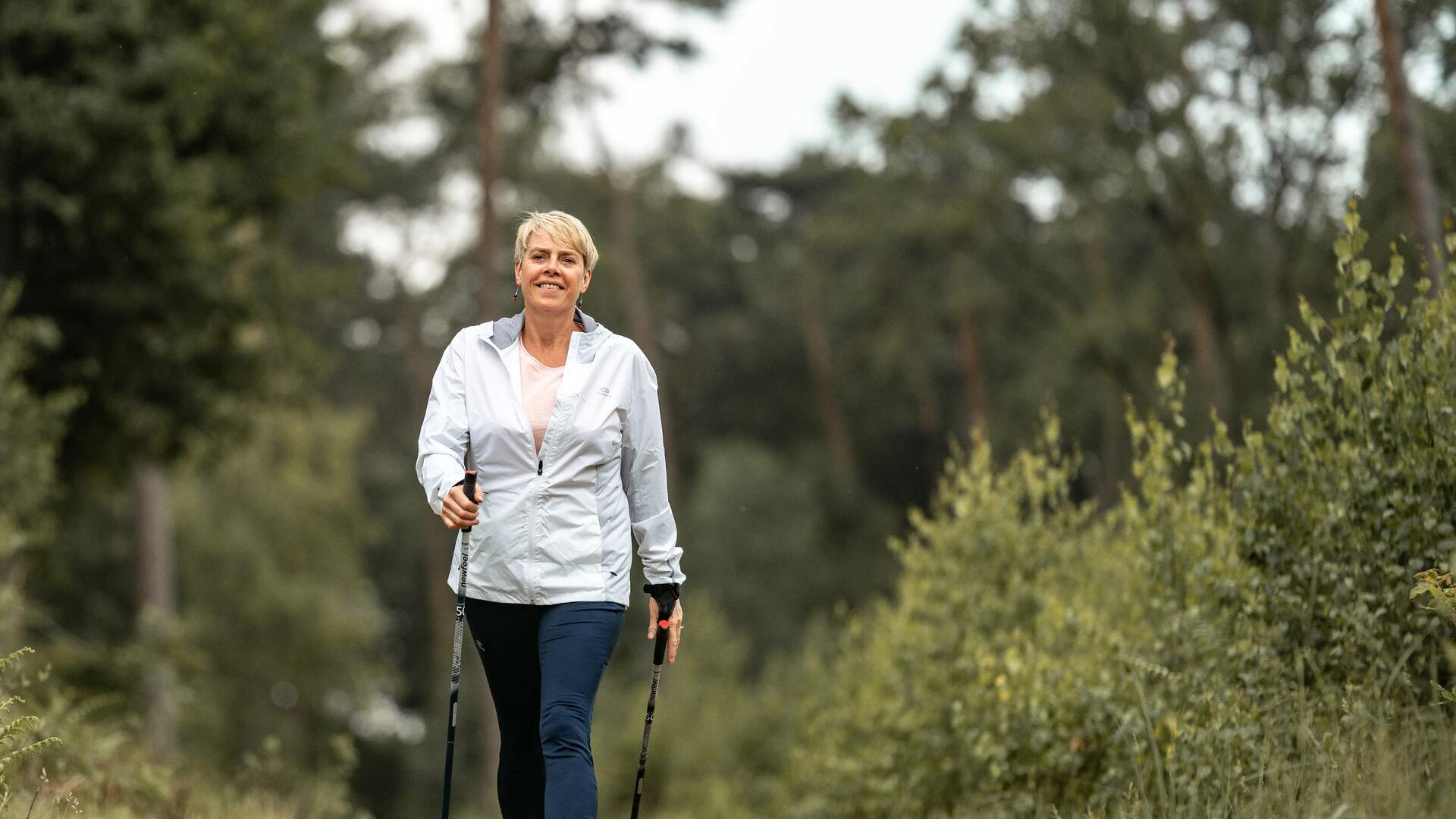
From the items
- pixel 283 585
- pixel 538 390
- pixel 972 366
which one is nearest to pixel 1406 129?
pixel 538 390

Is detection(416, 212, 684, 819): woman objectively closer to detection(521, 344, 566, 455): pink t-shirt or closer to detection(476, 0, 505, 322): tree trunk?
detection(521, 344, 566, 455): pink t-shirt

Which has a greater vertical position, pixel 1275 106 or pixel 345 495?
pixel 1275 106

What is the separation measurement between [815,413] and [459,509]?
3821 cm

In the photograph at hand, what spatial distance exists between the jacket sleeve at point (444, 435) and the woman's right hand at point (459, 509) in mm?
48

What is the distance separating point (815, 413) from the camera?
140ft

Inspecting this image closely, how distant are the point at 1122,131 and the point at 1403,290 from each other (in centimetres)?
1804

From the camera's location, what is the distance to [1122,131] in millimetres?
24406

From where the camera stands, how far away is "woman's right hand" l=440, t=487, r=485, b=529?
457 cm

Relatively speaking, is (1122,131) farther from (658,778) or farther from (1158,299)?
(658,778)

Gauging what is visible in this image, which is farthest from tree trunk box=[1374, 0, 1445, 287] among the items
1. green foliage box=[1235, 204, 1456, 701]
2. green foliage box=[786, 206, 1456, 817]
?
green foliage box=[1235, 204, 1456, 701]

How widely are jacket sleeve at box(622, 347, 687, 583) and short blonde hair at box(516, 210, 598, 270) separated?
38 centimetres

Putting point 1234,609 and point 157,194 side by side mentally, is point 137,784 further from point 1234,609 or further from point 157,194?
point 157,194

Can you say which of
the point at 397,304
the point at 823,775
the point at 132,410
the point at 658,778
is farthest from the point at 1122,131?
the point at 397,304

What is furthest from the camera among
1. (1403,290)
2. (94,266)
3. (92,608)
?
(92,608)
